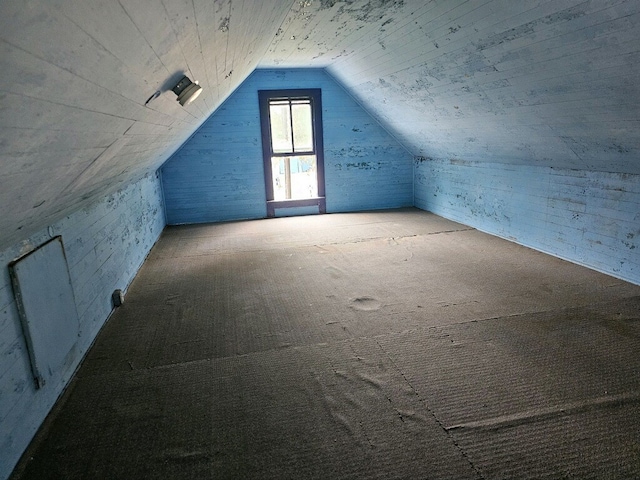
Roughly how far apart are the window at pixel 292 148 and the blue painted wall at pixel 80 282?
7.44 feet

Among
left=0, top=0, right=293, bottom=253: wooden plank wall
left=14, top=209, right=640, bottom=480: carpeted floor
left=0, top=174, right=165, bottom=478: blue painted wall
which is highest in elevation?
left=0, top=0, right=293, bottom=253: wooden plank wall

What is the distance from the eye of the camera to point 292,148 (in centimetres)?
682

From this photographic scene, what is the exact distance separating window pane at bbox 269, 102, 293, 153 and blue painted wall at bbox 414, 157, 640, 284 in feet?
8.63

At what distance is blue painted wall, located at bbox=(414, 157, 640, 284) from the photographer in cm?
341

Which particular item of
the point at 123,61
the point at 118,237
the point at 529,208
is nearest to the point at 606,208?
the point at 529,208

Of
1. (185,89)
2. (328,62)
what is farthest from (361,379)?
(328,62)

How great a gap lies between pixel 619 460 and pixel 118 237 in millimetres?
3785

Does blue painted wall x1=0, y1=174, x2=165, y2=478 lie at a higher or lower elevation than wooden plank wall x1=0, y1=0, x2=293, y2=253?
lower

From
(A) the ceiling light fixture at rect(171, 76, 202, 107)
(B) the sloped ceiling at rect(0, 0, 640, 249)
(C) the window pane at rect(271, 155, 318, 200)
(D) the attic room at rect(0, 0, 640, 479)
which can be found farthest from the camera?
(C) the window pane at rect(271, 155, 318, 200)

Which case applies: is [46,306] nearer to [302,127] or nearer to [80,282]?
[80,282]

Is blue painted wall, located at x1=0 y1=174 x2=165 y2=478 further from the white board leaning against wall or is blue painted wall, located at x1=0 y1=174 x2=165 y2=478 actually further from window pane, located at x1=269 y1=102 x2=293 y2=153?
window pane, located at x1=269 y1=102 x2=293 y2=153

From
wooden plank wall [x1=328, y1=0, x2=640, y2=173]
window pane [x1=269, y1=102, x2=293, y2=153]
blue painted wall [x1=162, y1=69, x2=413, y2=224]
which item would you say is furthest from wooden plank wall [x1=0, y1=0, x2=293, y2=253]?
window pane [x1=269, y1=102, x2=293, y2=153]

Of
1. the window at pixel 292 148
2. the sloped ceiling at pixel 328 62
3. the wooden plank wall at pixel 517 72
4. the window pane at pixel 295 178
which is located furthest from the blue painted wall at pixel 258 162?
the wooden plank wall at pixel 517 72

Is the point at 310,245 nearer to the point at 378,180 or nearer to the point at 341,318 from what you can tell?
the point at 341,318
